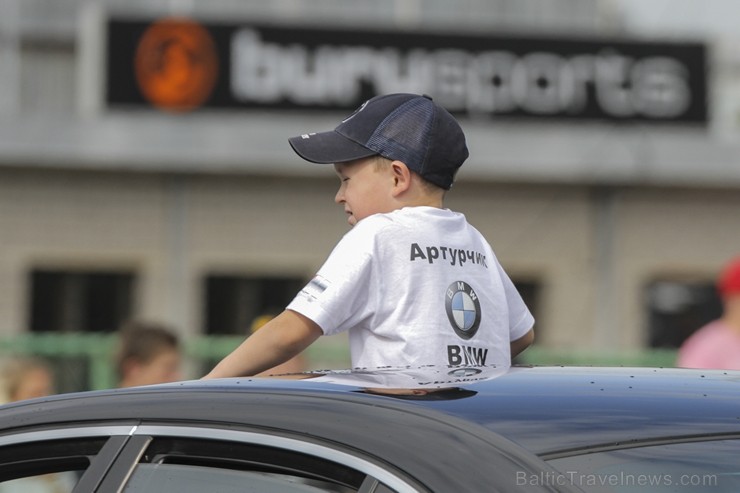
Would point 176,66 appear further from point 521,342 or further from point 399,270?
point 399,270

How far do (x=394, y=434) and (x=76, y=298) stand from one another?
43.2 feet

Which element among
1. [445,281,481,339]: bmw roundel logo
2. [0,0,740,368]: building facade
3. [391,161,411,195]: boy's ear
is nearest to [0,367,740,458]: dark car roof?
[445,281,481,339]: bmw roundel logo

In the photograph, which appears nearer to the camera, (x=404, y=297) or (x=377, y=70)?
(x=404, y=297)

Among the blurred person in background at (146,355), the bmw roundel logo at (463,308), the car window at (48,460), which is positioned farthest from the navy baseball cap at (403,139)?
the blurred person in background at (146,355)

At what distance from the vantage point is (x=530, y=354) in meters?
11.5

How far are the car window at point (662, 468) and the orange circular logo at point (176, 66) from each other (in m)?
12.5

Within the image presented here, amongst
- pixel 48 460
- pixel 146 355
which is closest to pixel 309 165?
pixel 146 355

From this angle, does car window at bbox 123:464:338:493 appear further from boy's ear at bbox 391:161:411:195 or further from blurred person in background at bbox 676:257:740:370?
blurred person in background at bbox 676:257:740:370

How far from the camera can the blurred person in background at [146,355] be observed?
6.68 metres

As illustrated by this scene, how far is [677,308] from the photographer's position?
1553 centimetres

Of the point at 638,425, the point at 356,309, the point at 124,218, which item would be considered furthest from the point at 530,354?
the point at 638,425

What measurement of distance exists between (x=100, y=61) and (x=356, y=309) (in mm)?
11899

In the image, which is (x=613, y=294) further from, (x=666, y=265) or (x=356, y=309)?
(x=356, y=309)

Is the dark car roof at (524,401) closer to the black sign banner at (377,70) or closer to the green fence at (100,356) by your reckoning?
the green fence at (100,356)
